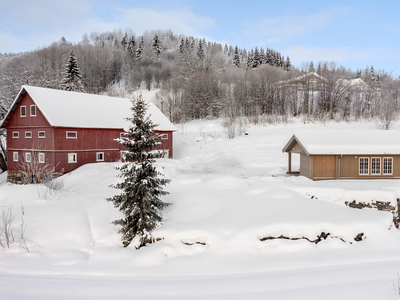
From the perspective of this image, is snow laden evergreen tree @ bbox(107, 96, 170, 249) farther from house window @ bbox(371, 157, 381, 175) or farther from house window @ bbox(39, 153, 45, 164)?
house window @ bbox(39, 153, 45, 164)

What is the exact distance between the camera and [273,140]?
34156 millimetres

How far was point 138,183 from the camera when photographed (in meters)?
10.1

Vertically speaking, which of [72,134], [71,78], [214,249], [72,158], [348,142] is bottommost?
[214,249]

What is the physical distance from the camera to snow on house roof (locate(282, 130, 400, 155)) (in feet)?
57.0

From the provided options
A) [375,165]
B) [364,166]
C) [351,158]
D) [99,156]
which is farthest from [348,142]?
[99,156]

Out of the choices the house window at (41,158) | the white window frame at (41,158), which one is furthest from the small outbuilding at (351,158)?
the house window at (41,158)

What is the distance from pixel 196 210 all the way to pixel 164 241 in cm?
210

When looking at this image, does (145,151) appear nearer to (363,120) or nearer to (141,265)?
(141,265)

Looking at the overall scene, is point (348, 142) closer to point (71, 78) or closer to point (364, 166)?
point (364, 166)

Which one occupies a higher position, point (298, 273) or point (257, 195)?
point (257, 195)

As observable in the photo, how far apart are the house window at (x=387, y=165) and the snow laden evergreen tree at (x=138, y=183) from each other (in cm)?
1580

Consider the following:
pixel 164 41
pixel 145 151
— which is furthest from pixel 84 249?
pixel 164 41

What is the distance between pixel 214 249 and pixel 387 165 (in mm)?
14894

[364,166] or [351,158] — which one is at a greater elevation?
[351,158]
